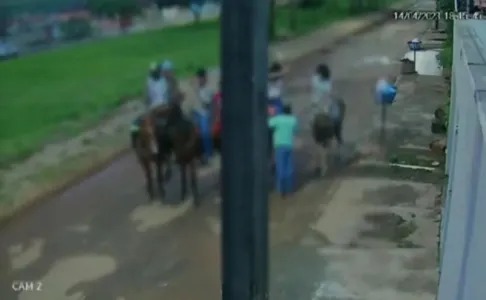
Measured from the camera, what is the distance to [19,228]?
1280mm

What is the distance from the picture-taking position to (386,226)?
134cm

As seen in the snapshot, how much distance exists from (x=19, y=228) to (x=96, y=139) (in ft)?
0.69

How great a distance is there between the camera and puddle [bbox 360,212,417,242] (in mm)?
1323

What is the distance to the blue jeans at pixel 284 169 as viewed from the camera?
4.03ft

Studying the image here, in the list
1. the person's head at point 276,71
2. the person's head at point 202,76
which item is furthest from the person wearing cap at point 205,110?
the person's head at point 276,71

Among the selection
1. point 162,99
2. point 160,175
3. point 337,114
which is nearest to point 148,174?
point 160,175

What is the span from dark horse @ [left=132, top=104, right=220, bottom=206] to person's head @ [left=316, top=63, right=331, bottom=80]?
0.82ft

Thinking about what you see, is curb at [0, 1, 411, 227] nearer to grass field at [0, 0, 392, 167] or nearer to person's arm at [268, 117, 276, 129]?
grass field at [0, 0, 392, 167]

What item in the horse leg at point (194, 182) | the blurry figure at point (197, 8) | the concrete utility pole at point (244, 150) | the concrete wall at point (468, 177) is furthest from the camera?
the horse leg at point (194, 182)

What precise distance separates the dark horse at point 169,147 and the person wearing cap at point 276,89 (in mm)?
138

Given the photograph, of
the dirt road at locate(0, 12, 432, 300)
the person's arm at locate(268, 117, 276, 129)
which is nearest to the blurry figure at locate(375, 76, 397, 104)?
the dirt road at locate(0, 12, 432, 300)

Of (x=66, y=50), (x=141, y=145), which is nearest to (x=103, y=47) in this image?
(x=66, y=50)

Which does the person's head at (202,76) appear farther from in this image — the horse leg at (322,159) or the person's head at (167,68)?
the horse leg at (322,159)
